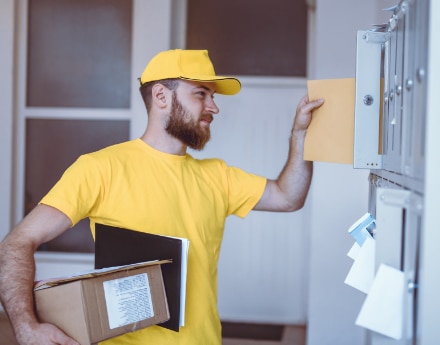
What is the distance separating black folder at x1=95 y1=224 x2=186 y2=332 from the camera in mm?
1734

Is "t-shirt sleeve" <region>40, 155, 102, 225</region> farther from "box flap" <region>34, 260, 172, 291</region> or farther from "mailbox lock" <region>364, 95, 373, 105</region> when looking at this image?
"mailbox lock" <region>364, 95, 373, 105</region>

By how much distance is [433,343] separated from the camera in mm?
1056

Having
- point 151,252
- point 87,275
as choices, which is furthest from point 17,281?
point 151,252

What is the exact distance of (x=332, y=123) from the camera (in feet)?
5.66

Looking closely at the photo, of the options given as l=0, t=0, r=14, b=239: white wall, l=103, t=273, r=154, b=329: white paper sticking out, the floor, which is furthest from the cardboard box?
l=0, t=0, r=14, b=239: white wall

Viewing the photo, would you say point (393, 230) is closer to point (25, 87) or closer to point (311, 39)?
point (311, 39)

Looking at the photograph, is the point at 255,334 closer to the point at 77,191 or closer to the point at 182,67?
the point at 182,67

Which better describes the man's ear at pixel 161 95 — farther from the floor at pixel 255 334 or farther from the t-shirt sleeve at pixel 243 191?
the floor at pixel 255 334

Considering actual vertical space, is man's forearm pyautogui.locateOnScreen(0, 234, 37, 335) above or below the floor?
above

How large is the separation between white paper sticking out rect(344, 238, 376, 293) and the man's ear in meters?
1.03

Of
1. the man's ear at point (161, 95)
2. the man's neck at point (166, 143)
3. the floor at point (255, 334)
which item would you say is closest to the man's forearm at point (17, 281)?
the man's neck at point (166, 143)

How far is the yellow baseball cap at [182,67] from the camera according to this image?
2100 mm

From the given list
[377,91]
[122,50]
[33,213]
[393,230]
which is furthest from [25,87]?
[393,230]

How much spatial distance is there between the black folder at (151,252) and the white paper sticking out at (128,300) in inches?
3.0
